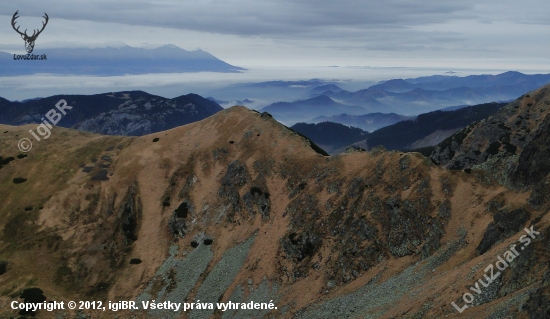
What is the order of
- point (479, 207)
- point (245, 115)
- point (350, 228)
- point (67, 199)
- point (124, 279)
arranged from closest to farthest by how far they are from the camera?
point (479, 207)
point (350, 228)
point (124, 279)
point (67, 199)
point (245, 115)

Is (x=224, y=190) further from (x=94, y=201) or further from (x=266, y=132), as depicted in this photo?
(x=94, y=201)

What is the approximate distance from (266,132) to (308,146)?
561 inches

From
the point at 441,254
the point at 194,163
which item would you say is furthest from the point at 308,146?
the point at 441,254

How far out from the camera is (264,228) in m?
85.0

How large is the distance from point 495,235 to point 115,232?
77126 millimetres

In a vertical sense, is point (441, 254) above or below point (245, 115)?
below

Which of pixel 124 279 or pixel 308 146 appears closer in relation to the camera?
pixel 124 279

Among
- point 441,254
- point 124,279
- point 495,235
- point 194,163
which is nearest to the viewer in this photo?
point 495,235

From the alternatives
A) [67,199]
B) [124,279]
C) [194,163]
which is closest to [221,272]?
[124,279]

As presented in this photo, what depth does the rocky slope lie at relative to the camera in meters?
56.9

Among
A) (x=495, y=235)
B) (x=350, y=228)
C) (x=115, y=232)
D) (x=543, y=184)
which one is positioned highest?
(x=543, y=184)

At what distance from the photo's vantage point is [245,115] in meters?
122

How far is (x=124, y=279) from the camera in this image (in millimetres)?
81125

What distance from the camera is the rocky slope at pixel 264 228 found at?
187ft
